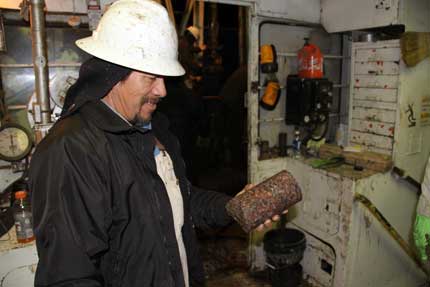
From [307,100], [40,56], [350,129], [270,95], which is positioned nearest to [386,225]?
[350,129]

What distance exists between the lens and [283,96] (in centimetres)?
311

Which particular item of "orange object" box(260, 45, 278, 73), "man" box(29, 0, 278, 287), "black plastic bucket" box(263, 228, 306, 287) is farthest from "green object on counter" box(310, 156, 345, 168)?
"man" box(29, 0, 278, 287)

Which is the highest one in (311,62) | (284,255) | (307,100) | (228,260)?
(311,62)

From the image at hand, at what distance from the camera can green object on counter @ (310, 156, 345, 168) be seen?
2791mm

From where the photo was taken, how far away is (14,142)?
204cm

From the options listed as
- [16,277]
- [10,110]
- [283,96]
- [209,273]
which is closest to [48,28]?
[10,110]

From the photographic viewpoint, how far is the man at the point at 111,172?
94cm

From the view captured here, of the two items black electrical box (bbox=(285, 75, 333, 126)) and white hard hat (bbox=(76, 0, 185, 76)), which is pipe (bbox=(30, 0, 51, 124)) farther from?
black electrical box (bbox=(285, 75, 333, 126))

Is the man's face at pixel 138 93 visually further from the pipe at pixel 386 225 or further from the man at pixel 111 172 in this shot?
the pipe at pixel 386 225

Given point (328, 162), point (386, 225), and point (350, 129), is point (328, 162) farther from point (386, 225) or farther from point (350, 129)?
point (386, 225)

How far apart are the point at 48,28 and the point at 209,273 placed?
7.88 ft

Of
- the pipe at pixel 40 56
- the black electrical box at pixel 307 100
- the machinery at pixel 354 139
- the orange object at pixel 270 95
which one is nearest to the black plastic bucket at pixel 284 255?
the machinery at pixel 354 139

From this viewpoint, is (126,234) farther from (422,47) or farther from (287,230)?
(422,47)

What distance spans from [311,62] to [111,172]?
7.72 ft
